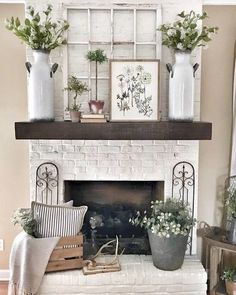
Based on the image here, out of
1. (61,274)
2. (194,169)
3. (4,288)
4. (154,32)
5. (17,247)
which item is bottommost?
(4,288)

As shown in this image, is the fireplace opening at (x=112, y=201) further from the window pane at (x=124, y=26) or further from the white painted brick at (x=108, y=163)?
the window pane at (x=124, y=26)

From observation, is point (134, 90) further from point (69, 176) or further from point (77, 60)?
point (69, 176)

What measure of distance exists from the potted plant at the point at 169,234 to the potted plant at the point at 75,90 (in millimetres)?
924

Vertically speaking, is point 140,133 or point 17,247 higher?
point 140,133

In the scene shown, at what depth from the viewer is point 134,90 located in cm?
276

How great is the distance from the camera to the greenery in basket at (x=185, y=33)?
8.54 feet

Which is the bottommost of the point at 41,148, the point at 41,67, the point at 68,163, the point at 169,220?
the point at 169,220

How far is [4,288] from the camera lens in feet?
10.0

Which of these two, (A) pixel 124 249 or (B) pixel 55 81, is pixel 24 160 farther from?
(A) pixel 124 249

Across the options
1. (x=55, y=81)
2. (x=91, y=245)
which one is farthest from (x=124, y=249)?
(x=55, y=81)

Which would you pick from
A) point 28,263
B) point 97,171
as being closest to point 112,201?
point 97,171

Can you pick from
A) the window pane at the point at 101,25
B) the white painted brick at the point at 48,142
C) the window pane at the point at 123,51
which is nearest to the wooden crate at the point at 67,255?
the white painted brick at the point at 48,142

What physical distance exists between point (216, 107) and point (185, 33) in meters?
0.77

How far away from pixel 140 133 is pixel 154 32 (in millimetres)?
833
